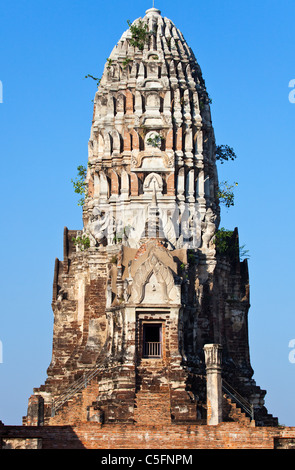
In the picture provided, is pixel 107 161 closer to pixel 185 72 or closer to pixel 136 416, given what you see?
pixel 185 72

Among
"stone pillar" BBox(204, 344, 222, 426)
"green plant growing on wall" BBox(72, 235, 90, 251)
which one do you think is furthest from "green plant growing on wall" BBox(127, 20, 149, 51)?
"stone pillar" BBox(204, 344, 222, 426)

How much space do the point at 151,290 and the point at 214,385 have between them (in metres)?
5.44

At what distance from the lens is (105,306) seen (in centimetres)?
4919

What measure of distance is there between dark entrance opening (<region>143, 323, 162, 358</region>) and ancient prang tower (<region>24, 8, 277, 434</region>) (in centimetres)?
5

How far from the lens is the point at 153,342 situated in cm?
4559

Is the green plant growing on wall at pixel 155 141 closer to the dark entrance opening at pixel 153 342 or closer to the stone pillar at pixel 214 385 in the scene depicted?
the dark entrance opening at pixel 153 342

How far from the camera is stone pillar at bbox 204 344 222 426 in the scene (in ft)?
136

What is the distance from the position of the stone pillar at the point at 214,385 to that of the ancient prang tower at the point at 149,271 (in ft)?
0.31

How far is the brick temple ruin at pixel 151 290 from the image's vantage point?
1666 inches

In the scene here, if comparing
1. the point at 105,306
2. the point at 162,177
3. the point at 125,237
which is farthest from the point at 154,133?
the point at 105,306

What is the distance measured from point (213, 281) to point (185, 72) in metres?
10.8

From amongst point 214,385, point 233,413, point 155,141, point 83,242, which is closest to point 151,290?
point 214,385

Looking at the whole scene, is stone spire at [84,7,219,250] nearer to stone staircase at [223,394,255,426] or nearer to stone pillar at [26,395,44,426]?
stone staircase at [223,394,255,426]

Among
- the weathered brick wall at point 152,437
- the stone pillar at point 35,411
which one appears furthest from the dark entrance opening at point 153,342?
the weathered brick wall at point 152,437
